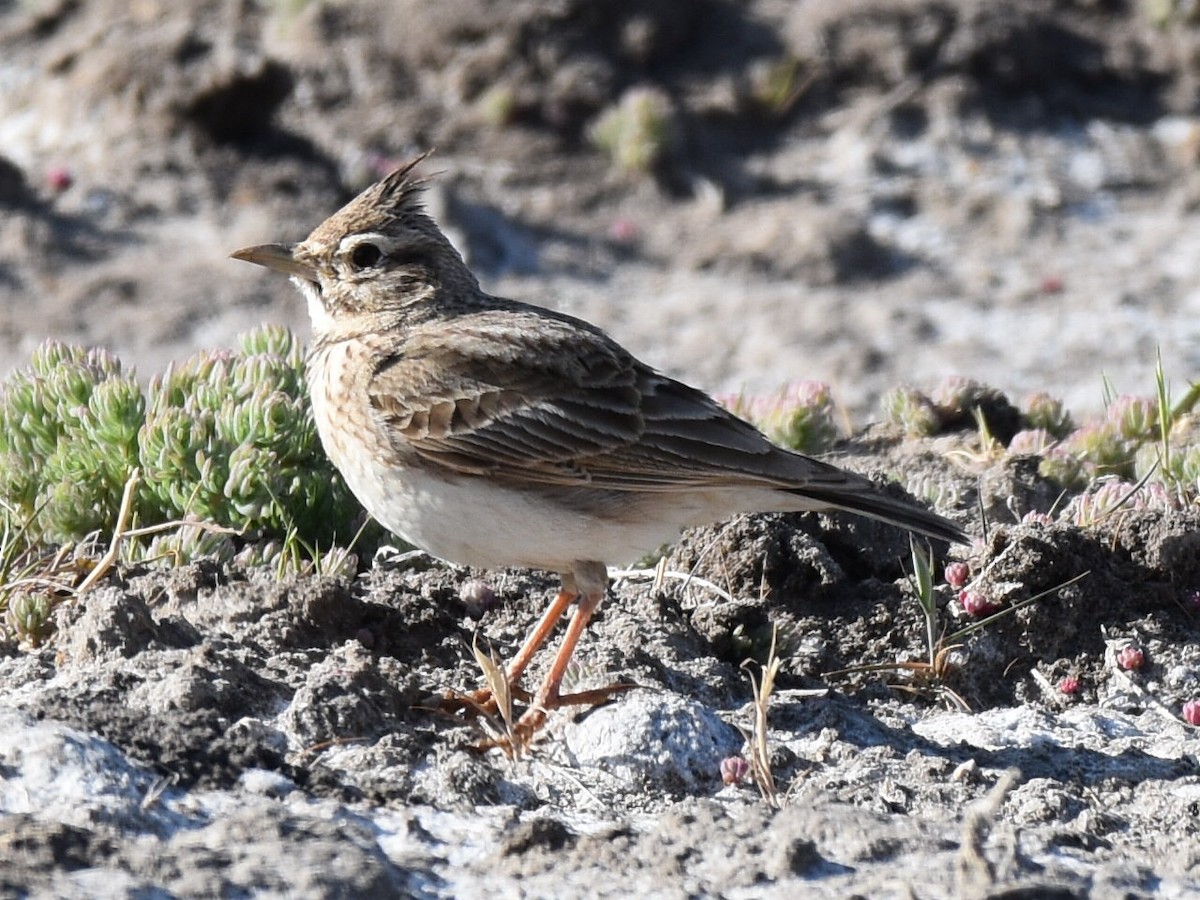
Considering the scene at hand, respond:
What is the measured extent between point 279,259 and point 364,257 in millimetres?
264

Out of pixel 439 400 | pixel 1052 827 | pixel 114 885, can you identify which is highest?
pixel 439 400

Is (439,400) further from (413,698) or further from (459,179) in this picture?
(459,179)

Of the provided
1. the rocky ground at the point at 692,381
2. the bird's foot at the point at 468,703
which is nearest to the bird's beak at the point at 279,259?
the rocky ground at the point at 692,381

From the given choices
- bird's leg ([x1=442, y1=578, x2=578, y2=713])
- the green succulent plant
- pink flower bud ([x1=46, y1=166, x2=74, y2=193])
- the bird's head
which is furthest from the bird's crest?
pink flower bud ([x1=46, y1=166, x2=74, y2=193])

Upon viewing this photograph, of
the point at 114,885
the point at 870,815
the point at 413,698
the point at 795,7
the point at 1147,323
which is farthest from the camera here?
the point at 795,7

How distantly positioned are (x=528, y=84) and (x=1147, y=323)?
417 cm

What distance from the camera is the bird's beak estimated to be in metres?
5.56

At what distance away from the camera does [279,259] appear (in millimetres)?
5578

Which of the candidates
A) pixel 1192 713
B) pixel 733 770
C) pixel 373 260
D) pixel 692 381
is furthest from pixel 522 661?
pixel 692 381

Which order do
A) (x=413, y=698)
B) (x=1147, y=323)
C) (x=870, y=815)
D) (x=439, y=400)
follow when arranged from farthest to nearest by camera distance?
1. (x=1147, y=323)
2. (x=439, y=400)
3. (x=413, y=698)
4. (x=870, y=815)

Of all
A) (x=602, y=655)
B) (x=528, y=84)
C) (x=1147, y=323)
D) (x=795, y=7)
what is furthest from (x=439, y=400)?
(x=795, y=7)

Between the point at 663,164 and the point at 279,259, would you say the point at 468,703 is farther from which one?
the point at 663,164

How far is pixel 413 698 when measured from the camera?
453cm

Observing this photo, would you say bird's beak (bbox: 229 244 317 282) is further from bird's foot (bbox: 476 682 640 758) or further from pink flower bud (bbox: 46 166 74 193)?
pink flower bud (bbox: 46 166 74 193)
